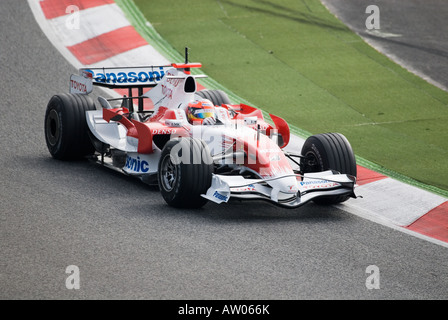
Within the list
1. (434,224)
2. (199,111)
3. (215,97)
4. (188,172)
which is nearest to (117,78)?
(215,97)

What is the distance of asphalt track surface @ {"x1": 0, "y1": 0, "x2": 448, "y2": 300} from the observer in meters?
7.64

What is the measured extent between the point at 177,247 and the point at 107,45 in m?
8.90

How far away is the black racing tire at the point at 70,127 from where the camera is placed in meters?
11.6

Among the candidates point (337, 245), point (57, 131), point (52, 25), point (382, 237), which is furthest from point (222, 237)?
point (52, 25)

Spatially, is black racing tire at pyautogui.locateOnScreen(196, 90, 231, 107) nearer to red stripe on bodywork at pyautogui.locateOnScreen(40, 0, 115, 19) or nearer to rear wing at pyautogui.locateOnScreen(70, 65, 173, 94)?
rear wing at pyautogui.locateOnScreen(70, 65, 173, 94)

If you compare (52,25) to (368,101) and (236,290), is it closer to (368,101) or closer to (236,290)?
(368,101)

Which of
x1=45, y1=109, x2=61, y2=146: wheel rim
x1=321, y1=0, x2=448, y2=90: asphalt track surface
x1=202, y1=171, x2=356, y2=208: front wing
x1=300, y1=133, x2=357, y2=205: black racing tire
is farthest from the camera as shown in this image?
x1=321, y1=0, x2=448, y2=90: asphalt track surface

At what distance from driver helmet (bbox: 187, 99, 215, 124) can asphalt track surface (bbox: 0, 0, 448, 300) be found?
108 cm

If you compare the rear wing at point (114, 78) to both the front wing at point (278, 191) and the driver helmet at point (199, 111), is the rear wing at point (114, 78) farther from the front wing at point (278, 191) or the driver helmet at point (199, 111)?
the front wing at point (278, 191)

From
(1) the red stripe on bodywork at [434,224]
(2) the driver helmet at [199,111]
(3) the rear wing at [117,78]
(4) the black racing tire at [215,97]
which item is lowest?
(1) the red stripe on bodywork at [434,224]

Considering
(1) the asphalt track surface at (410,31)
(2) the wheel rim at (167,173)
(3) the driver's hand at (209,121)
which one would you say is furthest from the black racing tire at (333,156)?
(1) the asphalt track surface at (410,31)

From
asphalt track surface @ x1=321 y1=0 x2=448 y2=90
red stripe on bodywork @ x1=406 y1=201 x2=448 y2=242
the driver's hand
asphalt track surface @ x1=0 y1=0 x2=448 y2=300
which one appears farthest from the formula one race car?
asphalt track surface @ x1=321 y1=0 x2=448 y2=90

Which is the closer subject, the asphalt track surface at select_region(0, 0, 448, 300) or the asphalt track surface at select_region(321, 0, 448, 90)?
the asphalt track surface at select_region(0, 0, 448, 300)

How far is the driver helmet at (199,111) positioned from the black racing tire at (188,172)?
107cm
